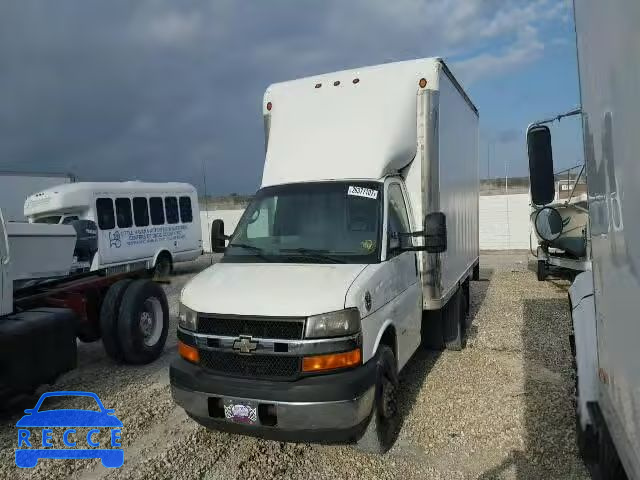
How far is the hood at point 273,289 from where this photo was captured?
3496 millimetres

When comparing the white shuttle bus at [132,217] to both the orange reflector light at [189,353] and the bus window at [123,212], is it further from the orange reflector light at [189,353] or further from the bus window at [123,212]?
the orange reflector light at [189,353]

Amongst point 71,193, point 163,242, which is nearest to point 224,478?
point 71,193

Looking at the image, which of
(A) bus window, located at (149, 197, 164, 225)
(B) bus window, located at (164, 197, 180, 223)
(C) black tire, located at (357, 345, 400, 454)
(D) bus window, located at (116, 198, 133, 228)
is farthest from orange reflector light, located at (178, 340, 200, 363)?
(B) bus window, located at (164, 197, 180, 223)

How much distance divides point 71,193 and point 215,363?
10603 mm

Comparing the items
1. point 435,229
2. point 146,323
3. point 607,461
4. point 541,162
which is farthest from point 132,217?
point 607,461

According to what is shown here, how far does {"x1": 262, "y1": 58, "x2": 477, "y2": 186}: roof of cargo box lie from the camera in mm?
4859

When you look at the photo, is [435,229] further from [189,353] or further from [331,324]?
[189,353]

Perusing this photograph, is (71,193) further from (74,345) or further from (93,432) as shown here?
(93,432)

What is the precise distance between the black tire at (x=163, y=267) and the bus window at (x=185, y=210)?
1346 millimetres

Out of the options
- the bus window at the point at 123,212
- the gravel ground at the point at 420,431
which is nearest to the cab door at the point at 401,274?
the gravel ground at the point at 420,431

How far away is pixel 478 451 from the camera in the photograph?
401 cm

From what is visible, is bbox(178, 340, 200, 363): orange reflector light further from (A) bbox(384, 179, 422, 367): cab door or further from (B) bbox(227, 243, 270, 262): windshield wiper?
(A) bbox(384, 179, 422, 367): cab door

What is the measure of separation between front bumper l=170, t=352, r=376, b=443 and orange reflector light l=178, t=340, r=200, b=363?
0.62ft

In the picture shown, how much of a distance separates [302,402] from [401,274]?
5.56 ft
